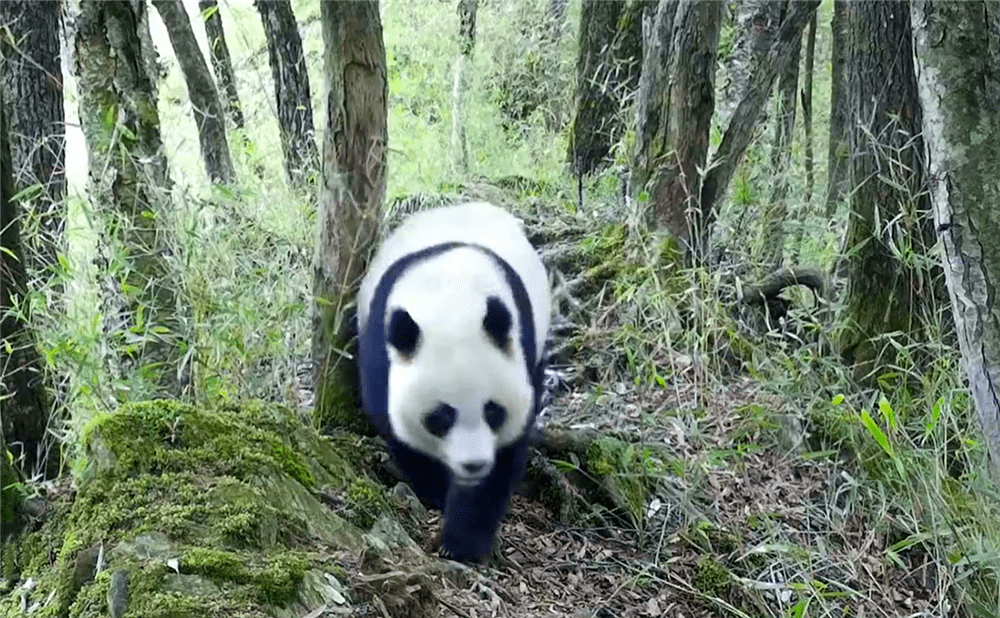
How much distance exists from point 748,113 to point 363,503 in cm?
345

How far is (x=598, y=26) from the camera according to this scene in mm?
7734

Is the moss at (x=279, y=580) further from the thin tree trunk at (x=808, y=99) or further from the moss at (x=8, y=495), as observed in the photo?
the thin tree trunk at (x=808, y=99)

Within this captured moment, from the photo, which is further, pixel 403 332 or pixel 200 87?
pixel 200 87

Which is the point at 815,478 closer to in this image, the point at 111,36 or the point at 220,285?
the point at 220,285

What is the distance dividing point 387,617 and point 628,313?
8.38 feet

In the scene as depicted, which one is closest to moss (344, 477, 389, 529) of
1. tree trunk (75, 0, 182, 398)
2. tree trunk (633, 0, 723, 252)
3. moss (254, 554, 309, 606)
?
moss (254, 554, 309, 606)

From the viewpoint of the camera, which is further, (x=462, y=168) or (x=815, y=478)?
(x=462, y=168)

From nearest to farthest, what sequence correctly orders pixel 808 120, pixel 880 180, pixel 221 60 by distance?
1. pixel 880 180
2. pixel 221 60
3. pixel 808 120

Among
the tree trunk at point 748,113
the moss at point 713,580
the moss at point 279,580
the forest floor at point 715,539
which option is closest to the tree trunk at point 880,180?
the forest floor at point 715,539

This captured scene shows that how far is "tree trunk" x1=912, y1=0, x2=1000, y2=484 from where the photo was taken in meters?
2.28

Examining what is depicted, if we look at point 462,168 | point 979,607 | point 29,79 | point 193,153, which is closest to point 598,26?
point 462,168

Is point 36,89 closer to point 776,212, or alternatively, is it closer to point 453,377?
point 453,377

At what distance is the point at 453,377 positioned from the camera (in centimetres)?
337

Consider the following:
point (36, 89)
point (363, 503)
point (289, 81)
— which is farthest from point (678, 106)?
point (36, 89)
